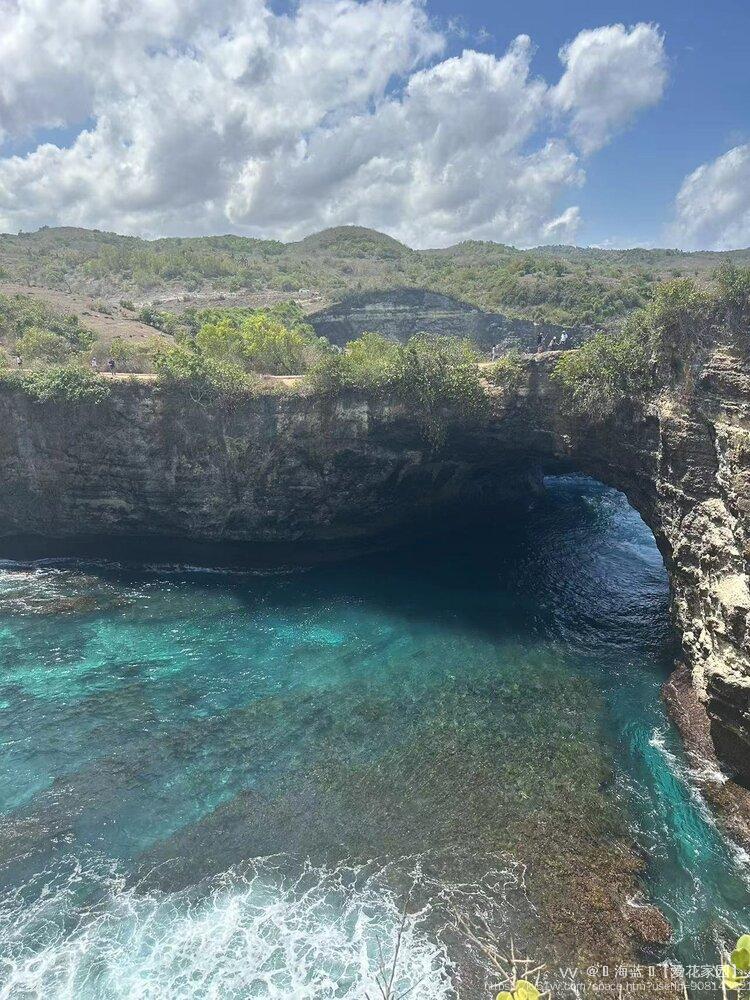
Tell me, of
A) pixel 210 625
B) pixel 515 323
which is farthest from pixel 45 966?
pixel 515 323

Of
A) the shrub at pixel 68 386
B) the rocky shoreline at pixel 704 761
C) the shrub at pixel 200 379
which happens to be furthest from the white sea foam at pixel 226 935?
the shrub at pixel 68 386

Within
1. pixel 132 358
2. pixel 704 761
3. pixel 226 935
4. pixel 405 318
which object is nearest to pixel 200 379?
pixel 132 358

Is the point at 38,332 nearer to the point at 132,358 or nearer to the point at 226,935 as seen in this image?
the point at 132,358

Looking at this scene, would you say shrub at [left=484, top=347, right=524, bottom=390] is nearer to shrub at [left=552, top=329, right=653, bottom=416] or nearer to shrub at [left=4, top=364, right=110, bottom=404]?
shrub at [left=552, top=329, right=653, bottom=416]

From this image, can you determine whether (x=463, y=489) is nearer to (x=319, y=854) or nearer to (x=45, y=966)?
(x=319, y=854)

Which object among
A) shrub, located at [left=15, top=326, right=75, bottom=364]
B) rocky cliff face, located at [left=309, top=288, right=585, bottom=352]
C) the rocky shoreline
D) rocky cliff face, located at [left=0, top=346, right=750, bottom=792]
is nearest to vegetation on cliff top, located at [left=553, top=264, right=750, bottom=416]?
rocky cliff face, located at [left=0, top=346, right=750, bottom=792]

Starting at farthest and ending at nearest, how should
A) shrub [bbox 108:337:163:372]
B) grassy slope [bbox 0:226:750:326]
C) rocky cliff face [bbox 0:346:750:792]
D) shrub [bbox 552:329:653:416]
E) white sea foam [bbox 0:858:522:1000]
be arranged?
grassy slope [bbox 0:226:750:326] → shrub [bbox 108:337:163:372] → rocky cliff face [bbox 0:346:750:792] → shrub [bbox 552:329:653:416] → white sea foam [bbox 0:858:522:1000]
